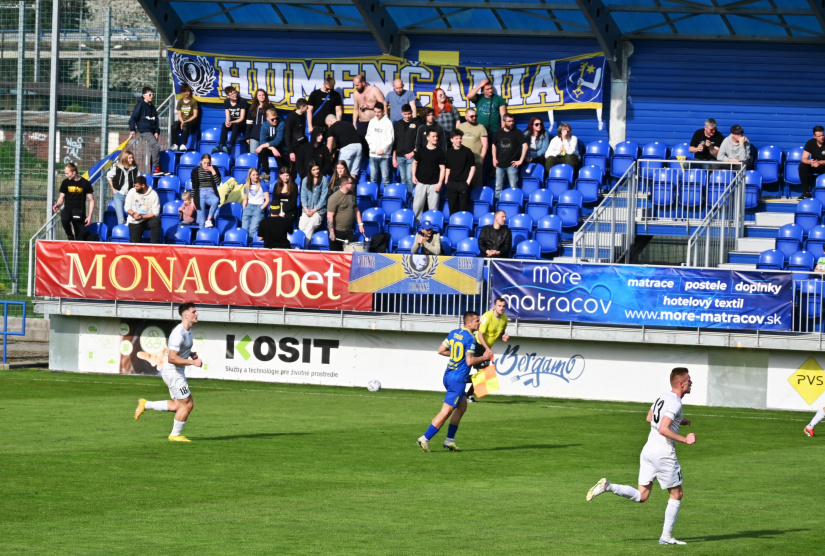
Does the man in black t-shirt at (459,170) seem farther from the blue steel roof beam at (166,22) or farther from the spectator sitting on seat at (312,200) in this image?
the blue steel roof beam at (166,22)

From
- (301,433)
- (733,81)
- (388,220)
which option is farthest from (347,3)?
(301,433)

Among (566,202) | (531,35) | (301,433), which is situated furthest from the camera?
(531,35)

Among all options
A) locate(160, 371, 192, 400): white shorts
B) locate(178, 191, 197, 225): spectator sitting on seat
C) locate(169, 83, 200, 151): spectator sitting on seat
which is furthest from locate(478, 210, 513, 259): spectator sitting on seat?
locate(160, 371, 192, 400): white shorts

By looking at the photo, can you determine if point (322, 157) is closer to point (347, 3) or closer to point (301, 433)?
point (347, 3)

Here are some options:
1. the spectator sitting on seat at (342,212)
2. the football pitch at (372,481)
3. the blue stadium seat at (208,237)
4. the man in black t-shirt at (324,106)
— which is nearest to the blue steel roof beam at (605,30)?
the man in black t-shirt at (324,106)

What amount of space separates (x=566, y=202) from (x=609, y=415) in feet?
21.2

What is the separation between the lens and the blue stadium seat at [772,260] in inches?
909

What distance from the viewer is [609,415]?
20391mm

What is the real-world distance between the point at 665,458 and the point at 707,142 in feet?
56.3

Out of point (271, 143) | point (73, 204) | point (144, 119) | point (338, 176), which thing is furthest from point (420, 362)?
point (144, 119)

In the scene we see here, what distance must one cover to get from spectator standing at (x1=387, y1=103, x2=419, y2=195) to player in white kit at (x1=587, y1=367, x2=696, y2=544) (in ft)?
55.2

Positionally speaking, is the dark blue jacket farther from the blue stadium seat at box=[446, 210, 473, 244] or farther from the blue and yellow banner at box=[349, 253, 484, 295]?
the blue stadium seat at box=[446, 210, 473, 244]

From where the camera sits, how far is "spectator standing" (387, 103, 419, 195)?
26.6m

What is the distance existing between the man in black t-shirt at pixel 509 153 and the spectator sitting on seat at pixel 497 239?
101 inches
